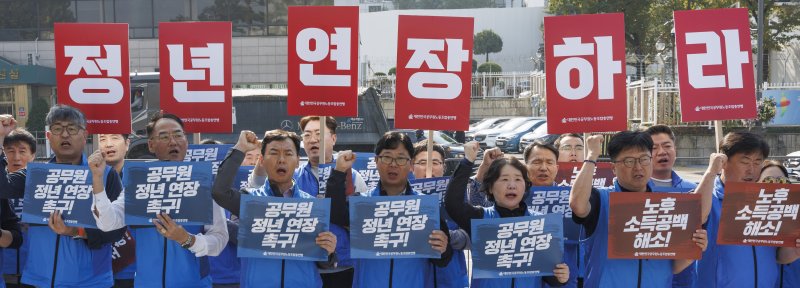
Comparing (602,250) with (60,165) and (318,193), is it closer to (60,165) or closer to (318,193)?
(318,193)

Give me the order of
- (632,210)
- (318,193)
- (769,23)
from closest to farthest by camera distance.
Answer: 1. (632,210)
2. (318,193)
3. (769,23)

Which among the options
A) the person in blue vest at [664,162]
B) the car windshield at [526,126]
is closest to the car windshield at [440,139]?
the car windshield at [526,126]

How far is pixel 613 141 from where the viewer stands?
474 centimetres

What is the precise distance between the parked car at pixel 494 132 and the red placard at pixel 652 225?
81.3 ft

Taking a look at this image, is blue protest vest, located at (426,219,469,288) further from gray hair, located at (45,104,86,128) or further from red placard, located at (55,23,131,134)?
red placard, located at (55,23,131,134)

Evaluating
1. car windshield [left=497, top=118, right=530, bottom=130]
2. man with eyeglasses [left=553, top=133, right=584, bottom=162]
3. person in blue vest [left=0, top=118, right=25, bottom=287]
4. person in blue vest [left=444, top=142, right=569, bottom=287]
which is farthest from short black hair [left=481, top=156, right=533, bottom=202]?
car windshield [left=497, top=118, right=530, bottom=130]

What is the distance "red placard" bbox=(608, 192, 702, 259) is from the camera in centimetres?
457

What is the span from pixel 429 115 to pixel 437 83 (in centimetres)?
24

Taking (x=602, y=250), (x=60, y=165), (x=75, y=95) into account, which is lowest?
(x=602, y=250)

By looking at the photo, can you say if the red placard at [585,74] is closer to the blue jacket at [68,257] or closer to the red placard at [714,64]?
the red placard at [714,64]

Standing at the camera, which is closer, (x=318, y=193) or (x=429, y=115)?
(x=318, y=193)

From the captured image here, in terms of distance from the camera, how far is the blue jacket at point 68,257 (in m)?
4.95

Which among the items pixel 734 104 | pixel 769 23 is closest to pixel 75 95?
pixel 734 104

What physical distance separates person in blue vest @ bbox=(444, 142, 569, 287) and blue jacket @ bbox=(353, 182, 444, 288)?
0.31 meters
